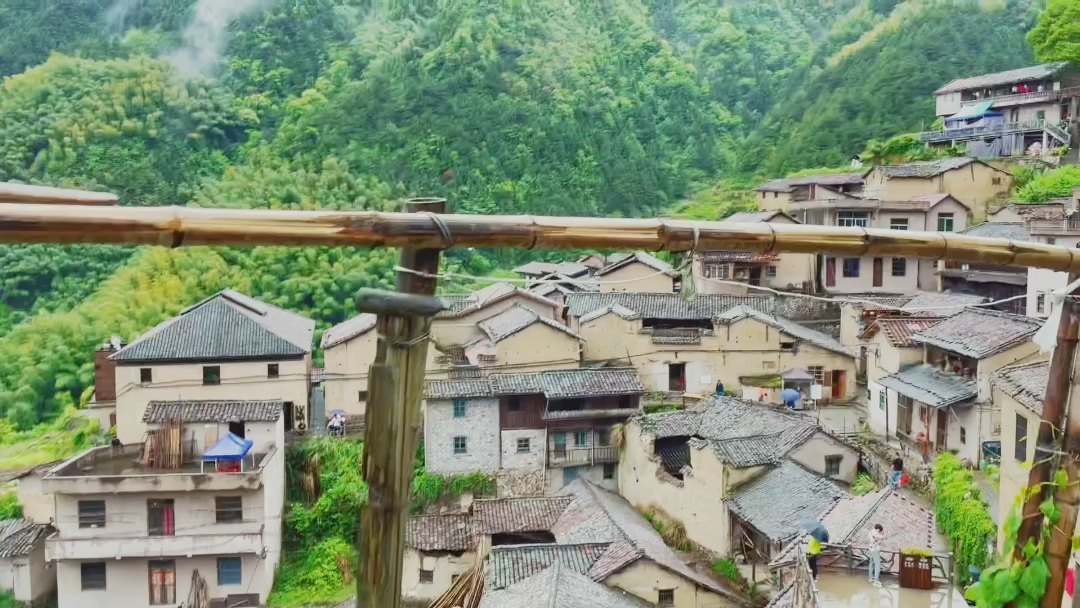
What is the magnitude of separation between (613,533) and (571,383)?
494 cm

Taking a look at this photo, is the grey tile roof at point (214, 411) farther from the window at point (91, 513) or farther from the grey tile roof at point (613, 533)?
the grey tile roof at point (613, 533)

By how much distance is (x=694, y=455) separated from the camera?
15641mm

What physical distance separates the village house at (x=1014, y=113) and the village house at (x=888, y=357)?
14885 mm

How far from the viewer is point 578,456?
19.1m

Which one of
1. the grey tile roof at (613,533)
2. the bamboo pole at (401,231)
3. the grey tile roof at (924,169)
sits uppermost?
the grey tile roof at (924,169)

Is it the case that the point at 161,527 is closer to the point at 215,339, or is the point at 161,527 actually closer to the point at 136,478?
the point at 136,478

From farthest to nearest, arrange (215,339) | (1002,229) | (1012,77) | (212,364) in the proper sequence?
1. (1012,77)
2. (1002,229)
3. (215,339)
4. (212,364)

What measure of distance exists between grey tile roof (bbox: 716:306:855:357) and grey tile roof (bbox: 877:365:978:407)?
3325 mm

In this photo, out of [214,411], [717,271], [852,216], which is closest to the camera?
[214,411]

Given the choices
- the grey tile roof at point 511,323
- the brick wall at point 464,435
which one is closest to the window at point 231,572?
the brick wall at point 464,435

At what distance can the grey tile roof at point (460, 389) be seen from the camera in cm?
1836

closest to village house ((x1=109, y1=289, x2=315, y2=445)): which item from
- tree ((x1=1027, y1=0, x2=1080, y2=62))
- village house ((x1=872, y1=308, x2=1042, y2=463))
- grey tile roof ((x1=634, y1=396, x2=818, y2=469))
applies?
grey tile roof ((x1=634, y1=396, x2=818, y2=469))

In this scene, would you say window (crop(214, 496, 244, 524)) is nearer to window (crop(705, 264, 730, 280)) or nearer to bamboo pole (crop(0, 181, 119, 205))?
window (crop(705, 264, 730, 280))

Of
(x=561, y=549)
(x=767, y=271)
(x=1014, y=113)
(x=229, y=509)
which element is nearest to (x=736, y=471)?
(x=561, y=549)
